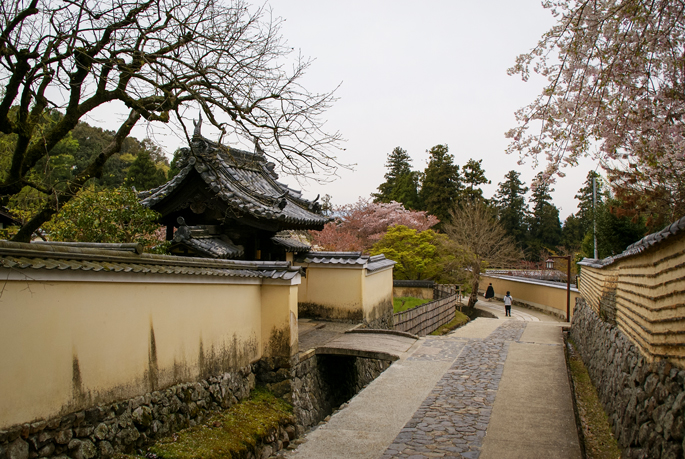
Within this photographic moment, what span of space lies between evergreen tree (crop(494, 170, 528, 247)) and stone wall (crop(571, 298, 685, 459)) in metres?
48.3

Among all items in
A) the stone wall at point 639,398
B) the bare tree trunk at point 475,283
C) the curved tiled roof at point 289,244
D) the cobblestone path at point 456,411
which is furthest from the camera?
the bare tree trunk at point 475,283

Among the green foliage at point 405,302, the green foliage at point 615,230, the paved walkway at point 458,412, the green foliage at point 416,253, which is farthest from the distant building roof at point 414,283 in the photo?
the paved walkway at point 458,412

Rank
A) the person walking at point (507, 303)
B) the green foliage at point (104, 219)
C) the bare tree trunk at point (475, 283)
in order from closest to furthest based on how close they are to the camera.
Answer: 1. the green foliage at point (104, 219)
2. the person walking at point (507, 303)
3. the bare tree trunk at point (475, 283)

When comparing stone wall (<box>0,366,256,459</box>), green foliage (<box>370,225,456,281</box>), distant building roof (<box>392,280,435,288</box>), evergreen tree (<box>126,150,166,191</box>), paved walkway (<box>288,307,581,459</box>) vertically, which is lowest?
paved walkway (<box>288,307,581,459</box>)

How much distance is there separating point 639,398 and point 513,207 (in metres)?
54.1

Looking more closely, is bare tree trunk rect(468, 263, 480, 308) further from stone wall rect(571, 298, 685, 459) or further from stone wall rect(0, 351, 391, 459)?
stone wall rect(571, 298, 685, 459)

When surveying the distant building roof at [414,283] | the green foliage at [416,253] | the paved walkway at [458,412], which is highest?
the green foliage at [416,253]

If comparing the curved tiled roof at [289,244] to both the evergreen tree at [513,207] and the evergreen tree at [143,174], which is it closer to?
the evergreen tree at [143,174]

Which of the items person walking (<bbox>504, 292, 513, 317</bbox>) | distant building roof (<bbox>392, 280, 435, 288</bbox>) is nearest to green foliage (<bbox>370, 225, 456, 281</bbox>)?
distant building roof (<bbox>392, 280, 435, 288</bbox>)

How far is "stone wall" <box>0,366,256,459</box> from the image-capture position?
154 inches

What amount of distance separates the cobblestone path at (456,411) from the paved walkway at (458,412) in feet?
0.04

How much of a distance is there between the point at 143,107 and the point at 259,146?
6.27ft

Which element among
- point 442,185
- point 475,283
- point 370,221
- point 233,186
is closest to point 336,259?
point 233,186

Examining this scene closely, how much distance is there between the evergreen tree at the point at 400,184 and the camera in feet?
149
